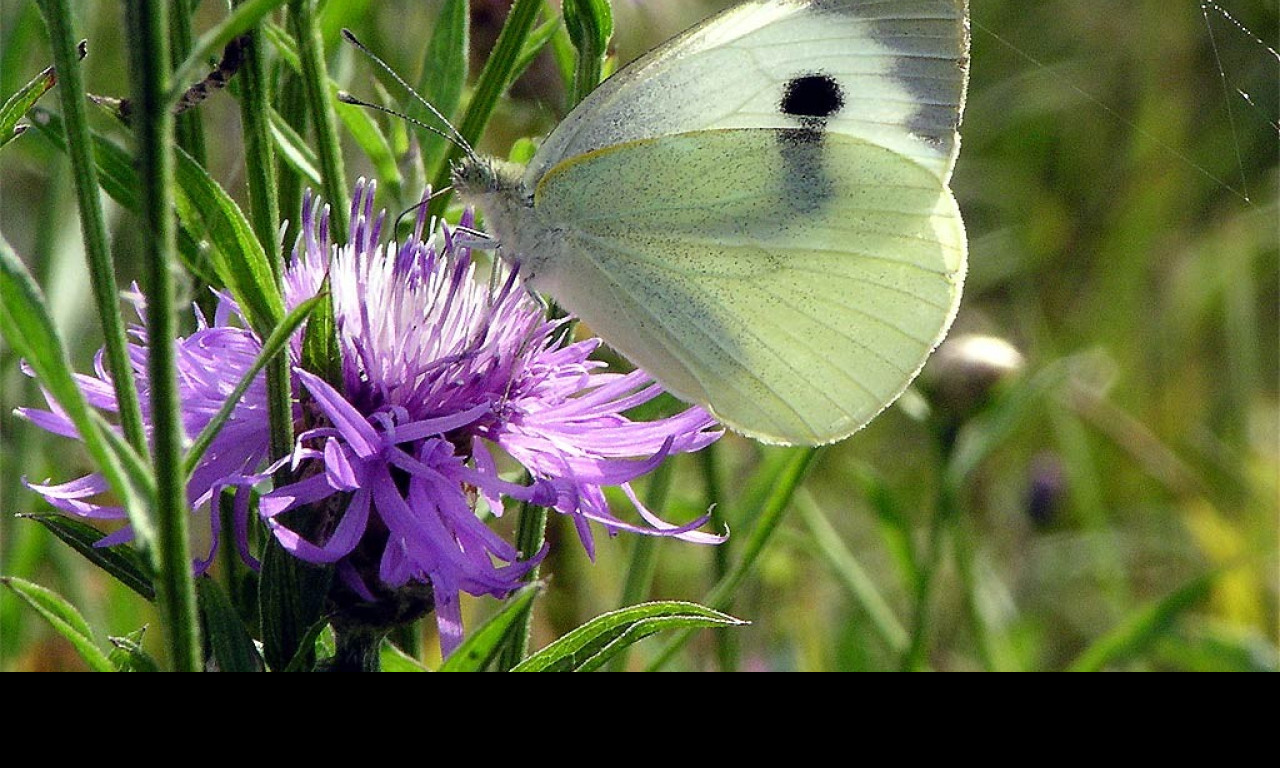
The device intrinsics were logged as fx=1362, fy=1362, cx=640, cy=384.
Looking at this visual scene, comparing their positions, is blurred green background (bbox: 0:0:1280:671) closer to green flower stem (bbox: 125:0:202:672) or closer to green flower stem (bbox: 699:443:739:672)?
green flower stem (bbox: 699:443:739:672)

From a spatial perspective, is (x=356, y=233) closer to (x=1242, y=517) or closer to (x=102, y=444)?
(x=102, y=444)

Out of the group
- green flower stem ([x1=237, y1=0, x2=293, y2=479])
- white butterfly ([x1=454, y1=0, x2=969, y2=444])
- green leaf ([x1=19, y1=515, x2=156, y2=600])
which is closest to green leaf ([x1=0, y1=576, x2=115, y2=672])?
green leaf ([x1=19, y1=515, x2=156, y2=600])

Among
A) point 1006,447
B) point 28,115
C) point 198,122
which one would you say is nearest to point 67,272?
point 198,122

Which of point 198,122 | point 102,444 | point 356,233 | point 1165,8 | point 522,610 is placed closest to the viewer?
point 102,444

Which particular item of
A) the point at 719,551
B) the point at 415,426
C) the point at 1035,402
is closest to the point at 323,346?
the point at 415,426

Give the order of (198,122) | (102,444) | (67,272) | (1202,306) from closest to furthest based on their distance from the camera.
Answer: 1. (102,444)
2. (198,122)
3. (67,272)
4. (1202,306)

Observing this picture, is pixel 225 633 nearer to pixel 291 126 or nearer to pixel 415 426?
pixel 415 426

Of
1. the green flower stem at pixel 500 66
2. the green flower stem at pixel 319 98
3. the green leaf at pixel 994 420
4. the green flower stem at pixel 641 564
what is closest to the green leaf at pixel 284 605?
the green flower stem at pixel 319 98
